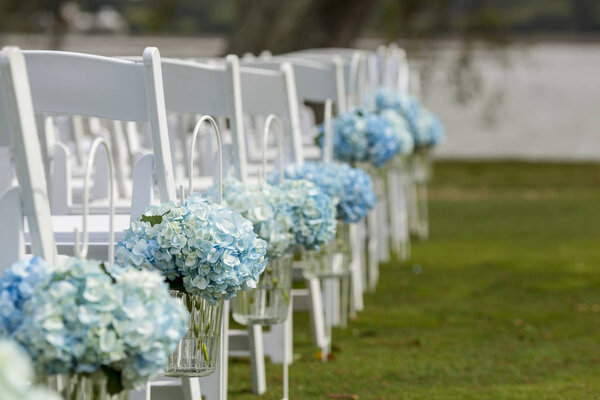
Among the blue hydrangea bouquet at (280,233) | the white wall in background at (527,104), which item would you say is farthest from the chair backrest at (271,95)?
the white wall in background at (527,104)

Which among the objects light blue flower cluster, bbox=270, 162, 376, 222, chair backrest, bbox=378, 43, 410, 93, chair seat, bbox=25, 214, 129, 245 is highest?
chair backrest, bbox=378, 43, 410, 93

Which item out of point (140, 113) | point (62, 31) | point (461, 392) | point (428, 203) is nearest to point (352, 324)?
point (461, 392)

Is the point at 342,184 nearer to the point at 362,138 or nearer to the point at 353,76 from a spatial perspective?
the point at 362,138

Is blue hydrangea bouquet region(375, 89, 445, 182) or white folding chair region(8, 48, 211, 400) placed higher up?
blue hydrangea bouquet region(375, 89, 445, 182)

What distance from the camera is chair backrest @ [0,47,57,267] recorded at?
2.29m

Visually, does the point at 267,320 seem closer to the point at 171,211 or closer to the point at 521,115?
the point at 171,211

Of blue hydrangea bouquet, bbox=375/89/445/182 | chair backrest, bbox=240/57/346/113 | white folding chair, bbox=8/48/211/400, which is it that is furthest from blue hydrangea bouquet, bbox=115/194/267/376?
blue hydrangea bouquet, bbox=375/89/445/182

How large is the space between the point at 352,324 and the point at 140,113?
2865 millimetres

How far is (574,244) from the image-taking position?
8406 mm

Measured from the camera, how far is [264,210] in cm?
333

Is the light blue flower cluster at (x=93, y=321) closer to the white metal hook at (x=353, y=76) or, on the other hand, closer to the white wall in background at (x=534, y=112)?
the white metal hook at (x=353, y=76)

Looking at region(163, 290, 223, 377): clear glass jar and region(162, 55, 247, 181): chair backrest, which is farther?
region(162, 55, 247, 181): chair backrest

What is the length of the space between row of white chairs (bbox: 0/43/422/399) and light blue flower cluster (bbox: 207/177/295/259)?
0.66 ft

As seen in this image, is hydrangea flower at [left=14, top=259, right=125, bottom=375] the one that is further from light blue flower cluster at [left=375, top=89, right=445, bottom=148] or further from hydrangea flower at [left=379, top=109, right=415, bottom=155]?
light blue flower cluster at [left=375, top=89, right=445, bottom=148]
